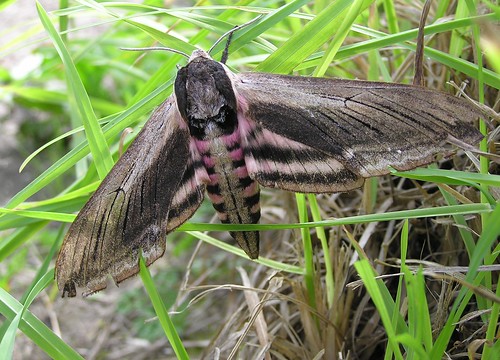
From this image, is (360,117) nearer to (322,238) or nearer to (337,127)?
(337,127)

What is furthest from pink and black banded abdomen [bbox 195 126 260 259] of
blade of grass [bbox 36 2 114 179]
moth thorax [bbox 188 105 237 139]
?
blade of grass [bbox 36 2 114 179]

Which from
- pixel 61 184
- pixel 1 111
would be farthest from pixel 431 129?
pixel 1 111

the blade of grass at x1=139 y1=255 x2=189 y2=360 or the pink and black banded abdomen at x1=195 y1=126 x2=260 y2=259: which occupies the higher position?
the pink and black banded abdomen at x1=195 y1=126 x2=260 y2=259

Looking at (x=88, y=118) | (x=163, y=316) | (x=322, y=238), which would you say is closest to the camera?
(x=163, y=316)

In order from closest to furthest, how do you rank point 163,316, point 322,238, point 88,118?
point 163,316, point 88,118, point 322,238

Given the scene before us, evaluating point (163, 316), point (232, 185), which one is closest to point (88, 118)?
point (232, 185)

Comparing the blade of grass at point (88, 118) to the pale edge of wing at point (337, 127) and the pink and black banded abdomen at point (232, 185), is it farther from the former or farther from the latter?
the pale edge of wing at point (337, 127)

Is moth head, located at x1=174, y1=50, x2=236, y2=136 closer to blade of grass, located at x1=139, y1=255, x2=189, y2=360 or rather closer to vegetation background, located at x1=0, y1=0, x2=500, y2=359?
vegetation background, located at x1=0, y1=0, x2=500, y2=359

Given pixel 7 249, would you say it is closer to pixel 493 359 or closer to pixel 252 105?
pixel 252 105

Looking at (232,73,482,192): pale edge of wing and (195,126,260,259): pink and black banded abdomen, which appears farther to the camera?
(195,126,260,259): pink and black banded abdomen
